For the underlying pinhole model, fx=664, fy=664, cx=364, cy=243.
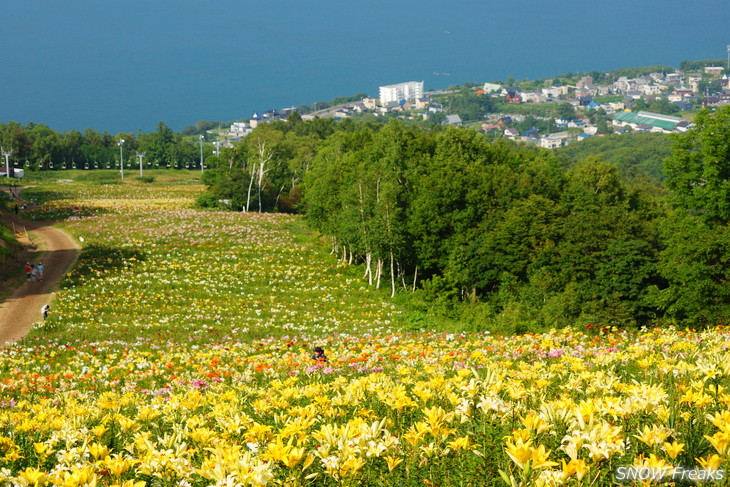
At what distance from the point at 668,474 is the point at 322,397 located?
11.9 ft

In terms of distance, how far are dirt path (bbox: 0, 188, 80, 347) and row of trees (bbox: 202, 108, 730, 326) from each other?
1749 centimetres

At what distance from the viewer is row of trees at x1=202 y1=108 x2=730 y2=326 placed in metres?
29.5

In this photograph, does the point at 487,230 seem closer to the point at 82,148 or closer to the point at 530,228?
the point at 530,228

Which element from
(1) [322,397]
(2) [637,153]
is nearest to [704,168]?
(1) [322,397]

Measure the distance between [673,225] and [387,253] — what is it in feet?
51.7

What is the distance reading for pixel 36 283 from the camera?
36.4 meters

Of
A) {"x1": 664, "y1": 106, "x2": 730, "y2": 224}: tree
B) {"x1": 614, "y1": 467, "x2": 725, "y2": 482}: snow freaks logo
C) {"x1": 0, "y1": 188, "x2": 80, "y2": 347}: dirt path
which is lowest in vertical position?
{"x1": 0, "y1": 188, "x2": 80, "y2": 347}: dirt path

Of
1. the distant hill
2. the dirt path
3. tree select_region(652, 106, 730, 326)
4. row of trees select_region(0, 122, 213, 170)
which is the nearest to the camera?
tree select_region(652, 106, 730, 326)

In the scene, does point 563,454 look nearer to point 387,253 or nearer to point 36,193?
point 387,253

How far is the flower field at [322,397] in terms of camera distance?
458 cm

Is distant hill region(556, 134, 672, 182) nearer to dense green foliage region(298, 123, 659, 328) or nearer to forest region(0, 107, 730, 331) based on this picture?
forest region(0, 107, 730, 331)

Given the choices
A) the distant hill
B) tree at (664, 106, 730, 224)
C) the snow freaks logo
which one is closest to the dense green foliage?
tree at (664, 106, 730, 224)

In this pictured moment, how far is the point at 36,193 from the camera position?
83.6 meters

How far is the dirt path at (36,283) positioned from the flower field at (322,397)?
1160 mm
